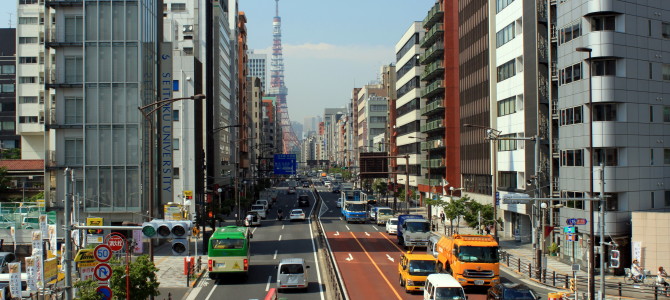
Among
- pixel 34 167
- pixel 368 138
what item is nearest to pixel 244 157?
pixel 368 138

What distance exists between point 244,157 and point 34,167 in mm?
59825

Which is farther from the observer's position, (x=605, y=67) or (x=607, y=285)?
(x=605, y=67)

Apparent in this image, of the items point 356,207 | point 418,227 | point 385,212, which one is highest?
point 418,227

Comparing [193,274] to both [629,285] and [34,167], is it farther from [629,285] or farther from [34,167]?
[34,167]

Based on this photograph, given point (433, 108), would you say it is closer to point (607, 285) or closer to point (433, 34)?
point (433, 34)

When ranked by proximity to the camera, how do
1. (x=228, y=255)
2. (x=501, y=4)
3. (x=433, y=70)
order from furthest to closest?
(x=433, y=70)
(x=501, y=4)
(x=228, y=255)

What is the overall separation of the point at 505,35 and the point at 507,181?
42.7ft

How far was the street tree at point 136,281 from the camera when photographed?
2453 centimetres

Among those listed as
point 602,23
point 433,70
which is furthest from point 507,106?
point 433,70

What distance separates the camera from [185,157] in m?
73.1

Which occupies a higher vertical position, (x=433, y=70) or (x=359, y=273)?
(x=433, y=70)

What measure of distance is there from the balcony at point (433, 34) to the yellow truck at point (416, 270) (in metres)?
55.9

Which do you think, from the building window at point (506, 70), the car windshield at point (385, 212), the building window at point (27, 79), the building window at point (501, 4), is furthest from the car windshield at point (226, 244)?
the building window at point (27, 79)

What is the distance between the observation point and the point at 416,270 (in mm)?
31734
